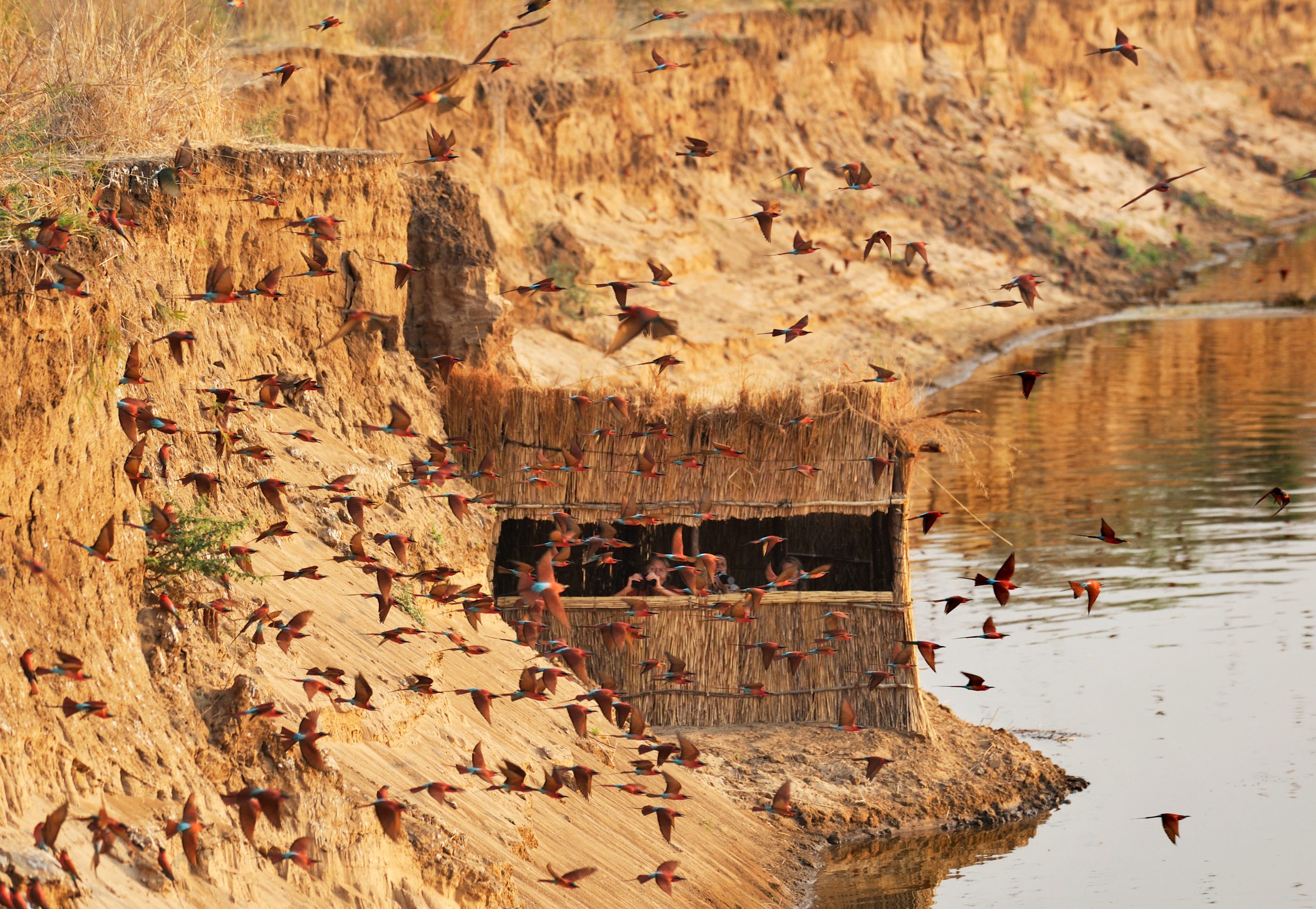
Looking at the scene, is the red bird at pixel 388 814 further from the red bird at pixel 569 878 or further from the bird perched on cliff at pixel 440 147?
the bird perched on cliff at pixel 440 147

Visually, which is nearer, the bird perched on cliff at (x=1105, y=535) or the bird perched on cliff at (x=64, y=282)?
the bird perched on cliff at (x=64, y=282)

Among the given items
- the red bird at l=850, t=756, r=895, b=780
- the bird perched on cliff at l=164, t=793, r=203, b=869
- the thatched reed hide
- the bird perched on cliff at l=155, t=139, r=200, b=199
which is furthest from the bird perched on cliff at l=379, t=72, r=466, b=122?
the red bird at l=850, t=756, r=895, b=780

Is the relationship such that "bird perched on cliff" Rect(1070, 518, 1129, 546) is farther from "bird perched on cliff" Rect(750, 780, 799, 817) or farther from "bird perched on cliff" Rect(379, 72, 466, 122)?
"bird perched on cliff" Rect(379, 72, 466, 122)

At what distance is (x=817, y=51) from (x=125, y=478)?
94.0 ft

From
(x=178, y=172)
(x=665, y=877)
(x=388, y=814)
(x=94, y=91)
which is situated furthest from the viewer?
(x=94, y=91)

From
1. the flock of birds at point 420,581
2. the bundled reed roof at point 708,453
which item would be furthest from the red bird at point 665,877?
the bundled reed roof at point 708,453

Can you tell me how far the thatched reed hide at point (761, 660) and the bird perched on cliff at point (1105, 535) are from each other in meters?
1.76

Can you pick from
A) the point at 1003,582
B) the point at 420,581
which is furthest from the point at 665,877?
the point at 420,581

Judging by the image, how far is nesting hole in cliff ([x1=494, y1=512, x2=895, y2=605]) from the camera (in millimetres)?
13969

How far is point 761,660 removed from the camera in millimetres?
12914

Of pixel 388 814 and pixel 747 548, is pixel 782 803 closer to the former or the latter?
pixel 388 814

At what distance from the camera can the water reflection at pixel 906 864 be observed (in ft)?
37.0

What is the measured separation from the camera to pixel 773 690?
1293cm

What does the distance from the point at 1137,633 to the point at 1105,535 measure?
7.26 metres
